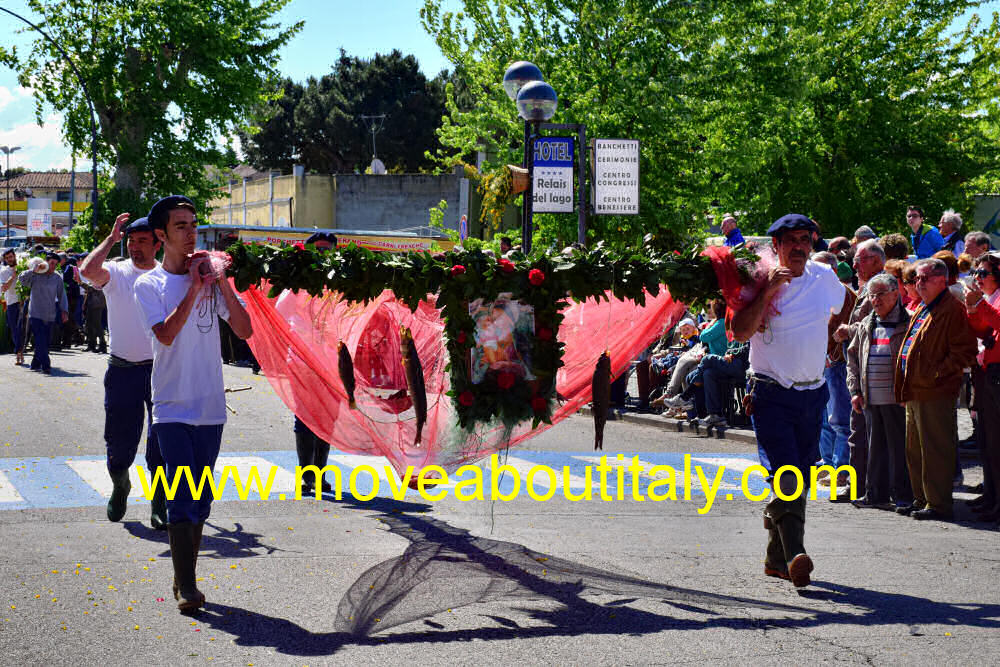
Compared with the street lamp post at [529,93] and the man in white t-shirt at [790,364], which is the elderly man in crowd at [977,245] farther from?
the man in white t-shirt at [790,364]

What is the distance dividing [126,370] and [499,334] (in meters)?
2.82

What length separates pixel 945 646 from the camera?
17.3 ft

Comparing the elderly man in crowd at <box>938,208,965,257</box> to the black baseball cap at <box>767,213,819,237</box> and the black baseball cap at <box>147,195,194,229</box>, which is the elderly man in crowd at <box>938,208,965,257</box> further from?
the black baseball cap at <box>147,195,194,229</box>

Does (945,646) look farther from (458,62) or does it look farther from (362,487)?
(458,62)

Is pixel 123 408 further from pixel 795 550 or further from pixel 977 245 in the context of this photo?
pixel 977 245

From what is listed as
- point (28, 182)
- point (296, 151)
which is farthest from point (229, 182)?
point (28, 182)

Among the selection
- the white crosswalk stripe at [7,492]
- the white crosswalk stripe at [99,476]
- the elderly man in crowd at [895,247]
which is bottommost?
the white crosswalk stripe at [7,492]

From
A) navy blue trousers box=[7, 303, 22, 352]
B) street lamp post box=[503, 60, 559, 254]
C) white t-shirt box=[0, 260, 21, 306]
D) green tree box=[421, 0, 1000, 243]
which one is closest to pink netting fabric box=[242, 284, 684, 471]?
street lamp post box=[503, 60, 559, 254]

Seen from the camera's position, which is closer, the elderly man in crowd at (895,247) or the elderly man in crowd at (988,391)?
the elderly man in crowd at (988,391)

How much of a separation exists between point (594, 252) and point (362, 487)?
150 inches

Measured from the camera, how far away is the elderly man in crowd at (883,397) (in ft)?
30.2

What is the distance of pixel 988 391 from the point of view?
8.94 metres

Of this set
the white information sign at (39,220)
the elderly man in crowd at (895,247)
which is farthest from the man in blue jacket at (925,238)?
the white information sign at (39,220)

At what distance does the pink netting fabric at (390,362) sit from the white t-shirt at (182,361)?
35.9 inches
